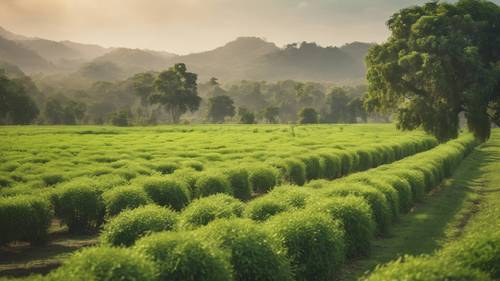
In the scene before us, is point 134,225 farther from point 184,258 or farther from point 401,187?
point 401,187

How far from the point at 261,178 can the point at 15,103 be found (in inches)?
3625

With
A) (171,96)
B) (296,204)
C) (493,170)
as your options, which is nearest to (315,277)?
(296,204)

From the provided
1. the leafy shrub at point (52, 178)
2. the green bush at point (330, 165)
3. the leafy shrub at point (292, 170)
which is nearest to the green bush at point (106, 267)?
the leafy shrub at point (52, 178)

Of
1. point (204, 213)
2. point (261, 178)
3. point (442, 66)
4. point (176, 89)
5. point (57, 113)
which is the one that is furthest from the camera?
point (57, 113)

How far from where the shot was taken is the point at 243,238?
10.6 meters

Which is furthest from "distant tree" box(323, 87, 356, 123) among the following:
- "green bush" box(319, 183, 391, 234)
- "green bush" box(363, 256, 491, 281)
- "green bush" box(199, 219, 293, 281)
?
"green bush" box(363, 256, 491, 281)

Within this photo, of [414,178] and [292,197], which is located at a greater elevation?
[292,197]

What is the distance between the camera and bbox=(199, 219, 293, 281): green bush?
1044 cm

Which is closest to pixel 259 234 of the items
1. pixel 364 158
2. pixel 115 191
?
pixel 115 191

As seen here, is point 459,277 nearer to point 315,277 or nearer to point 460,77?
point 315,277

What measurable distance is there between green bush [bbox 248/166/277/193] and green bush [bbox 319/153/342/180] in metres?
7.84

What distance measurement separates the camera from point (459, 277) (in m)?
7.62

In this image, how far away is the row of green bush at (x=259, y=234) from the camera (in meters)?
9.13

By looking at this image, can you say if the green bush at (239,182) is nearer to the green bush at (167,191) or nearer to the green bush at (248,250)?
the green bush at (167,191)
